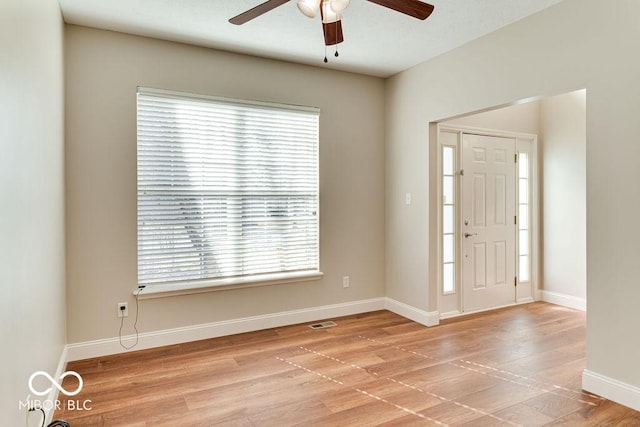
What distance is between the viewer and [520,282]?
4734mm

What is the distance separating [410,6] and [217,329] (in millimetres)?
3113

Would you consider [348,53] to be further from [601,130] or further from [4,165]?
[4,165]

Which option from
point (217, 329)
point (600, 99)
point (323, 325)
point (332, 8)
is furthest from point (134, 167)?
point (600, 99)

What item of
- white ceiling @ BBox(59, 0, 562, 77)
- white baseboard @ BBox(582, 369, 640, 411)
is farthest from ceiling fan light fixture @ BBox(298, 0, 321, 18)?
white baseboard @ BBox(582, 369, 640, 411)

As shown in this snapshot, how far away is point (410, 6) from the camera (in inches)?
77.2

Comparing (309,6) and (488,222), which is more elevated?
(309,6)

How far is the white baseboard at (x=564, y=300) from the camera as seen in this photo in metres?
4.38

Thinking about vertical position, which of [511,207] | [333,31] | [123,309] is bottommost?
[123,309]

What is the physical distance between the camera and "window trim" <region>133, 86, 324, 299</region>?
3293 mm

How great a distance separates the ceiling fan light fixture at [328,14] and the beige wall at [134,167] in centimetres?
178

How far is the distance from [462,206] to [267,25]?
2.80 meters

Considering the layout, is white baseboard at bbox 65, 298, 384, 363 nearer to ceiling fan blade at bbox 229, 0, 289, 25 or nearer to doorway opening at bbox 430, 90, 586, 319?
doorway opening at bbox 430, 90, 586, 319

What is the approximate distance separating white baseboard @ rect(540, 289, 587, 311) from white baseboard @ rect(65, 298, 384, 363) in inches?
84.1

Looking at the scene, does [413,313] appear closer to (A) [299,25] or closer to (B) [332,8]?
(A) [299,25]
